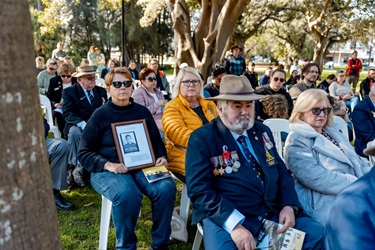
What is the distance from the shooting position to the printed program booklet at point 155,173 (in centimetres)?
316

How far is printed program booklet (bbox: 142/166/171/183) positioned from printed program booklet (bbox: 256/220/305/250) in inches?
40.5

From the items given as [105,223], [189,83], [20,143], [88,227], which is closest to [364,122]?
[189,83]

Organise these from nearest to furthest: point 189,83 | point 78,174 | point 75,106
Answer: point 189,83
point 78,174
point 75,106

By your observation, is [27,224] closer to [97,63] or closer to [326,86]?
[326,86]

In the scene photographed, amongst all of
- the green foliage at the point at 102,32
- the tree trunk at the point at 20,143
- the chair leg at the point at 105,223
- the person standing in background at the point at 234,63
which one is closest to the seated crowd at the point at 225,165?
the chair leg at the point at 105,223

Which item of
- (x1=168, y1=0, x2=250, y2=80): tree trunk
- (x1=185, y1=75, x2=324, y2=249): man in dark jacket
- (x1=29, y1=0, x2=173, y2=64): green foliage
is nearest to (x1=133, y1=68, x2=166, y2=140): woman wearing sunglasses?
(x1=185, y1=75, x2=324, y2=249): man in dark jacket

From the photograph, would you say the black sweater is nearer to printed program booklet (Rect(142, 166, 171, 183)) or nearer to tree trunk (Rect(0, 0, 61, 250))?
printed program booklet (Rect(142, 166, 171, 183))

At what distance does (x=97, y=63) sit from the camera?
14.6 meters

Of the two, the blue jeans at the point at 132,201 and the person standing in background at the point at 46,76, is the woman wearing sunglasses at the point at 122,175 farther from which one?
the person standing in background at the point at 46,76

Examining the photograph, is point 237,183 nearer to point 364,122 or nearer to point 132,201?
point 132,201

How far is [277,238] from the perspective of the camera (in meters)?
2.46

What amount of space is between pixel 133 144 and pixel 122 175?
12.9 inches

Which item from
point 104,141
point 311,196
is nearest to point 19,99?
point 104,141

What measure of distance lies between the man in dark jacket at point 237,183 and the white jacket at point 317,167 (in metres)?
0.20
